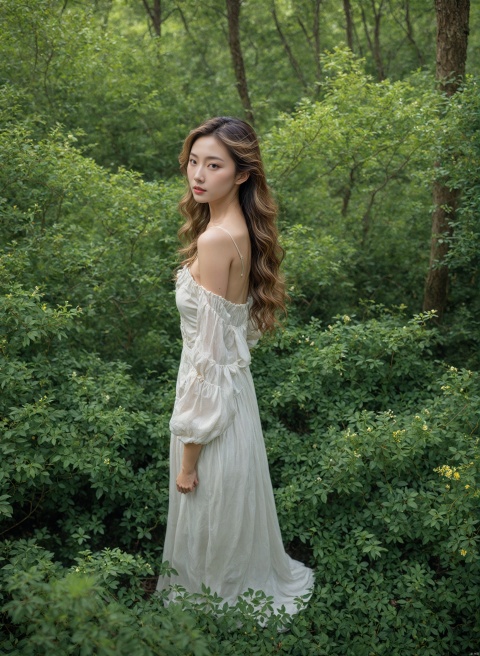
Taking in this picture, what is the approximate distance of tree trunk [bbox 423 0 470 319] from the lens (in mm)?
4852

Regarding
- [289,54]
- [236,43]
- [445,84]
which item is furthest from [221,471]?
[289,54]

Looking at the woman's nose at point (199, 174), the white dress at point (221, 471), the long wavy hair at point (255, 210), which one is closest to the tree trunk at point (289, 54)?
the long wavy hair at point (255, 210)

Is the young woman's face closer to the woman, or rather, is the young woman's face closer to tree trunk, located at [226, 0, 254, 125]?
the woman

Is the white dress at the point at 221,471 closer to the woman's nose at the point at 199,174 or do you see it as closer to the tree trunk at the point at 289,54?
the woman's nose at the point at 199,174

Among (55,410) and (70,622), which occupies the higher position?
(55,410)

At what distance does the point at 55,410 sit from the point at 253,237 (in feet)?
4.62

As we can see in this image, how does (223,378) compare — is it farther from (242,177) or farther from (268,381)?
(268,381)

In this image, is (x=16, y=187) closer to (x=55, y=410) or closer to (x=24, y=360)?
(x=24, y=360)

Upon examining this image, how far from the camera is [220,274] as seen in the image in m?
2.75

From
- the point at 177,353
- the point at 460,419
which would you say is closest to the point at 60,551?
the point at 177,353

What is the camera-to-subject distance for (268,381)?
4344 millimetres

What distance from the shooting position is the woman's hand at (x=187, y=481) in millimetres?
2969

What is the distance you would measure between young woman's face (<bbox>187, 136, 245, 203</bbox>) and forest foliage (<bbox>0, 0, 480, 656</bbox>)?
1265mm

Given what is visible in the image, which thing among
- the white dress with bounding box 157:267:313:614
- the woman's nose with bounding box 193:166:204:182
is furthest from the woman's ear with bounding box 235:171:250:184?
the white dress with bounding box 157:267:313:614
